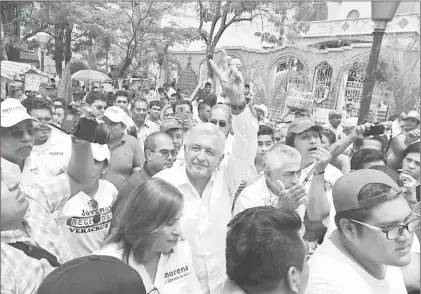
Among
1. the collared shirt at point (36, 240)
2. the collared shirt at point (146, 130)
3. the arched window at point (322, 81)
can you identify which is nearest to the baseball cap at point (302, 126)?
the collared shirt at point (36, 240)

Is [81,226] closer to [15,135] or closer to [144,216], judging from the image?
[15,135]

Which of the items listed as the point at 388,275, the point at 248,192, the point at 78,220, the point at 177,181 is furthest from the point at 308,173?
the point at 78,220

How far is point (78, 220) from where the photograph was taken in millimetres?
2301

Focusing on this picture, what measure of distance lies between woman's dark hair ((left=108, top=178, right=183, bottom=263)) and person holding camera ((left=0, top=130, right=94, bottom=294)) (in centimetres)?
26

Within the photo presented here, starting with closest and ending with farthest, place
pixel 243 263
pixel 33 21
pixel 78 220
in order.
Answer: pixel 243 263, pixel 78 220, pixel 33 21

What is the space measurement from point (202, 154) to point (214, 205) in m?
0.31

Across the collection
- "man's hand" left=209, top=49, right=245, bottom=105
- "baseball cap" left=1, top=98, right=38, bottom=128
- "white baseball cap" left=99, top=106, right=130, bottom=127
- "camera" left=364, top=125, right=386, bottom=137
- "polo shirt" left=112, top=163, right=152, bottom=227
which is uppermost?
"man's hand" left=209, top=49, right=245, bottom=105

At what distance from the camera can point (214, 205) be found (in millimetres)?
2449

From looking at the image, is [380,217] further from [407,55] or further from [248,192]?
[407,55]

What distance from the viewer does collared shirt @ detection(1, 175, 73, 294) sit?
1269mm

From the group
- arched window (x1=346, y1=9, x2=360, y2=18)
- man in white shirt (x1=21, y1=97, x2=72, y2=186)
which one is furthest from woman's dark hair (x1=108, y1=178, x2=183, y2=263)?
arched window (x1=346, y1=9, x2=360, y2=18)

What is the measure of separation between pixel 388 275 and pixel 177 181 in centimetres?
121

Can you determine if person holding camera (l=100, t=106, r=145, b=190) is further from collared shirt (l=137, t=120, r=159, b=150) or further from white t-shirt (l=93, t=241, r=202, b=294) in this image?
white t-shirt (l=93, t=241, r=202, b=294)

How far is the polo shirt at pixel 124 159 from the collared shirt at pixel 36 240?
1.57 m
